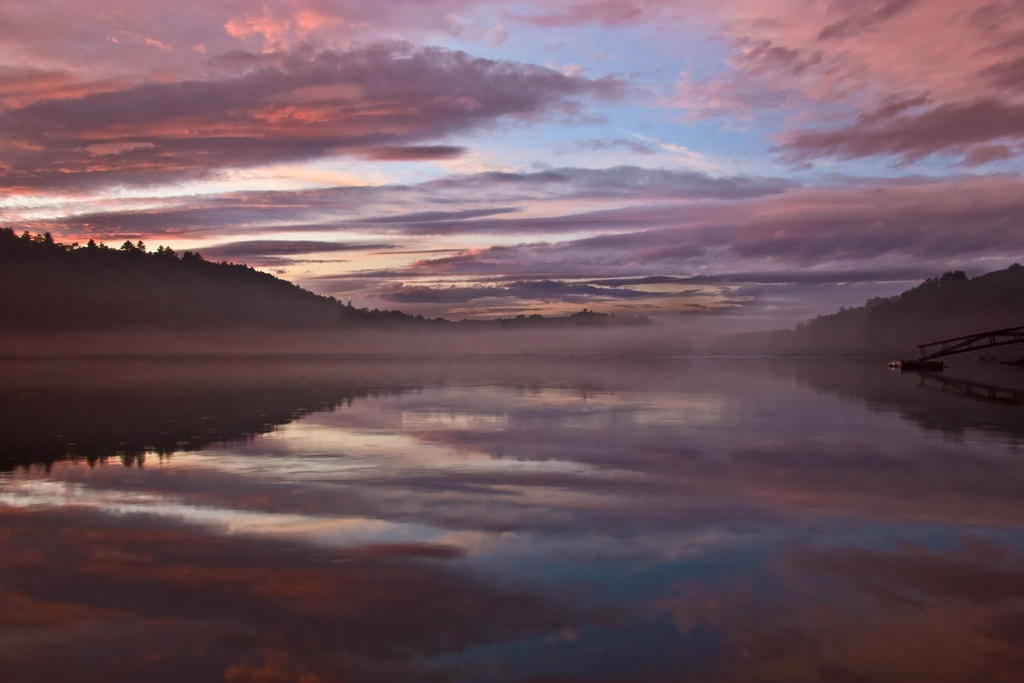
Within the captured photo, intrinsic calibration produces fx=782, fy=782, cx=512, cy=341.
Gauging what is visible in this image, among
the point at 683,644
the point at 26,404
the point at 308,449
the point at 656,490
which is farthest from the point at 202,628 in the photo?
the point at 26,404

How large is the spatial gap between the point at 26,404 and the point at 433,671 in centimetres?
3508

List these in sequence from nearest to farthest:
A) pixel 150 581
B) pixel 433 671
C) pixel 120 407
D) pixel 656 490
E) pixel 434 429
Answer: pixel 433 671, pixel 150 581, pixel 656 490, pixel 434 429, pixel 120 407

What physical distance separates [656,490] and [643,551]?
4717mm

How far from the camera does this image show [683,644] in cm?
782

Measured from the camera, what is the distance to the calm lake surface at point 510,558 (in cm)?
759

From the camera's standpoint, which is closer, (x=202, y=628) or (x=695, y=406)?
(x=202, y=628)

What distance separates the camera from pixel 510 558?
10.8 metres

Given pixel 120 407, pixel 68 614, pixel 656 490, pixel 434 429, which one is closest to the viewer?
pixel 68 614

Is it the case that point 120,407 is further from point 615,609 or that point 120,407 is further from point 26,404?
point 615,609

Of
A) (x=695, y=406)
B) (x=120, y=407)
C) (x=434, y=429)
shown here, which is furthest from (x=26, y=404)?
(x=695, y=406)

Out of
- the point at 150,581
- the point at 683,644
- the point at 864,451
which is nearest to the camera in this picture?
the point at 683,644

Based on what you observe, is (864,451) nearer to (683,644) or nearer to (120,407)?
(683,644)

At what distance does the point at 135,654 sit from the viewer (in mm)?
7637

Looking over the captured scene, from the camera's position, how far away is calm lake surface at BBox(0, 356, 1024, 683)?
7.59 metres
